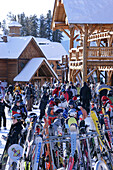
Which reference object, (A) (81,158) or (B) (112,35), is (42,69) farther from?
(A) (81,158)

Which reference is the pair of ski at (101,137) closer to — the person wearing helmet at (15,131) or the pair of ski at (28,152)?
the pair of ski at (28,152)

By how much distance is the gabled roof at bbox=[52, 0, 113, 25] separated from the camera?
21028mm

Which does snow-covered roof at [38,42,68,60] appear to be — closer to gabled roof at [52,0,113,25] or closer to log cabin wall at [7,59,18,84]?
log cabin wall at [7,59,18,84]

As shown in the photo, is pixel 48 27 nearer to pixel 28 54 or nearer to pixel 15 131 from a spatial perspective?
pixel 28 54

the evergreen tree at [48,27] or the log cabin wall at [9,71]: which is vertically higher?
the evergreen tree at [48,27]

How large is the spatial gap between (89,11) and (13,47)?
22118 millimetres

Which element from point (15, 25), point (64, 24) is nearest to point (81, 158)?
point (64, 24)

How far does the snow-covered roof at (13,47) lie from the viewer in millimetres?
41438

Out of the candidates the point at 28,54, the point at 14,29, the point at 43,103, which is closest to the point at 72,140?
the point at 43,103

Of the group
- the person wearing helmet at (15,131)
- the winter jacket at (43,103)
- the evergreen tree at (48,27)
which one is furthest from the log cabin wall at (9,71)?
the evergreen tree at (48,27)

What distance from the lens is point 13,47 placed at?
43.4m

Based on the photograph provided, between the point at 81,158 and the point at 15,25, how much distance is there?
50870 mm

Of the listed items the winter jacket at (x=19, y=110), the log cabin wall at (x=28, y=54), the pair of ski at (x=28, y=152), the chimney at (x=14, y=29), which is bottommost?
the pair of ski at (x=28, y=152)

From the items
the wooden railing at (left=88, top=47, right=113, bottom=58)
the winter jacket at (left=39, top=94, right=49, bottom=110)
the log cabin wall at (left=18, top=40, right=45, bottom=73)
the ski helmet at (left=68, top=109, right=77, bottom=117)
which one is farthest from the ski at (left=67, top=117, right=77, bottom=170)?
the log cabin wall at (left=18, top=40, right=45, bottom=73)
